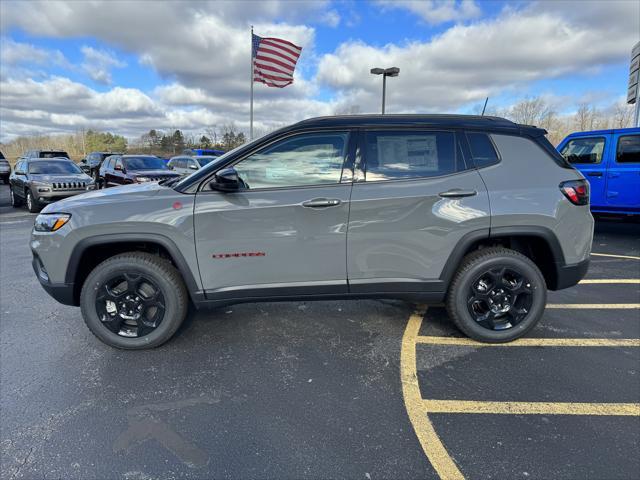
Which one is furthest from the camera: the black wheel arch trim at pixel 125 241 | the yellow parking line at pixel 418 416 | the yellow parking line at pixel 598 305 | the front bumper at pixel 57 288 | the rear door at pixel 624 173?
the rear door at pixel 624 173

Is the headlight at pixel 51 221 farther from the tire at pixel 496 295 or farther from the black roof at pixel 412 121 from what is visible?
the tire at pixel 496 295

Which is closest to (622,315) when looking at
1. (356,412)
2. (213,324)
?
(356,412)

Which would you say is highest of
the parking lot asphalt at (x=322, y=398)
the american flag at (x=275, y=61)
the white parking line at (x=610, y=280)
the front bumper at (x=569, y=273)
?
the american flag at (x=275, y=61)

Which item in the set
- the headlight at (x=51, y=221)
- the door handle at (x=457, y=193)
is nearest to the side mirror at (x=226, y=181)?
the headlight at (x=51, y=221)

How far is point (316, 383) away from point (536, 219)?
2.14 m

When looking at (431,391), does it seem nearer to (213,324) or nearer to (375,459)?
(375,459)

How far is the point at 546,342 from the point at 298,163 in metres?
2.62

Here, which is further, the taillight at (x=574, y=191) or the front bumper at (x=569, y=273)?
the front bumper at (x=569, y=273)

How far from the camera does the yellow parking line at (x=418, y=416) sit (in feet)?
6.53

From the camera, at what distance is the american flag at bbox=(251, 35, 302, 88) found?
1372cm

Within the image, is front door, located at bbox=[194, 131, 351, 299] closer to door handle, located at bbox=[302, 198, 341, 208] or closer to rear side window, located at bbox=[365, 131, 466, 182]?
door handle, located at bbox=[302, 198, 341, 208]

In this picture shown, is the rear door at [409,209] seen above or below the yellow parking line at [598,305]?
above

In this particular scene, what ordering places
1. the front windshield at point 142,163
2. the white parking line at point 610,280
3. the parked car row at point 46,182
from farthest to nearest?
1. the front windshield at point 142,163
2. the parked car row at point 46,182
3. the white parking line at point 610,280

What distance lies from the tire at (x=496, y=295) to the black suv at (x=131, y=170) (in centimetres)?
1017
